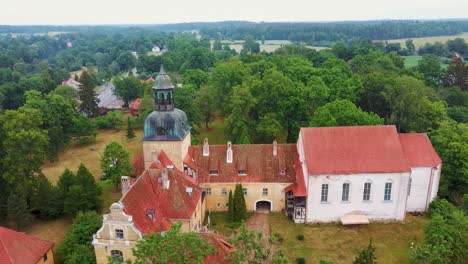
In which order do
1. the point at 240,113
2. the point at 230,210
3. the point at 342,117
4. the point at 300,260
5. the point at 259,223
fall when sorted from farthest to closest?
the point at 240,113 → the point at 342,117 → the point at 259,223 → the point at 230,210 → the point at 300,260

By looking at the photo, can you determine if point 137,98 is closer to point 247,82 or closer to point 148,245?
point 247,82

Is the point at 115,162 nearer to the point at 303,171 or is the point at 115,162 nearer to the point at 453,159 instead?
the point at 303,171

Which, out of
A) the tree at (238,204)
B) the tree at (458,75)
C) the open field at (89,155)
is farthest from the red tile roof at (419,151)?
the tree at (458,75)

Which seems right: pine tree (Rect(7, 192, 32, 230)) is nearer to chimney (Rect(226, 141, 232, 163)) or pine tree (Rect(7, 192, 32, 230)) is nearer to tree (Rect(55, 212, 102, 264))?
tree (Rect(55, 212, 102, 264))

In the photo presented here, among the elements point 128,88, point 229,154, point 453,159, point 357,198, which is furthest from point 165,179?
point 128,88

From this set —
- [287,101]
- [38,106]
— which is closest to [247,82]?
[287,101]

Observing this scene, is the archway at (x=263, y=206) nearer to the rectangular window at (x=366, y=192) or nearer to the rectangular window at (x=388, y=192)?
the rectangular window at (x=366, y=192)
